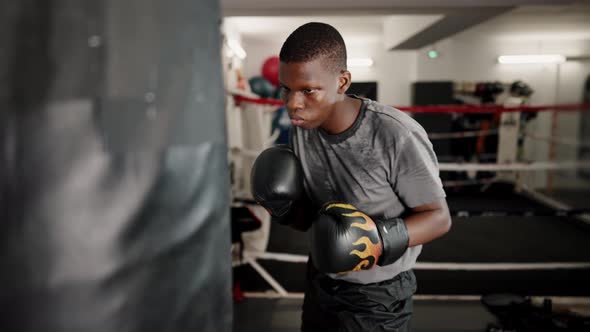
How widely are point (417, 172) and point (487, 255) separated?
243 cm

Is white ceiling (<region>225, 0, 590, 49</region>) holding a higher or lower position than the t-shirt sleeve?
higher

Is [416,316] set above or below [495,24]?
below

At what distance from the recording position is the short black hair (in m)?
0.79

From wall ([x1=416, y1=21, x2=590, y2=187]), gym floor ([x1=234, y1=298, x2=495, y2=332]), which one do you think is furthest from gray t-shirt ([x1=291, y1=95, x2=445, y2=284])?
wall ([x1=416, y1=21, x2=590, y2=187])

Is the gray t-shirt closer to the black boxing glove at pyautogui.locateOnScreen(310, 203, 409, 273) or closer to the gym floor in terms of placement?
the black boxing glove at pyautogui.locateOnScreen(310, 203, 409, 273)

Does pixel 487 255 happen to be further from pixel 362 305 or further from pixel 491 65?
pixel 491 65

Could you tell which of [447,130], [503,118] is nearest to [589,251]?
[503,118]

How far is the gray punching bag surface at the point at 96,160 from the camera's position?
0.79ft

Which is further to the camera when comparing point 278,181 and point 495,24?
point 495,24

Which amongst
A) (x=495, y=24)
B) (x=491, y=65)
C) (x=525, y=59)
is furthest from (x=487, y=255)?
(x=525, y=59)

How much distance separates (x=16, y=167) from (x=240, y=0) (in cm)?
284

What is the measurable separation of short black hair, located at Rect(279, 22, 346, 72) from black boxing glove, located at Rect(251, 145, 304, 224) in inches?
10.5

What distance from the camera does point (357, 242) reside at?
799 millimetres

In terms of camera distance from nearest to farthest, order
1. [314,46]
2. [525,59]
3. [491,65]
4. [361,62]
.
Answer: [314,46] → [525,59] → [491,65] → [361,62]
